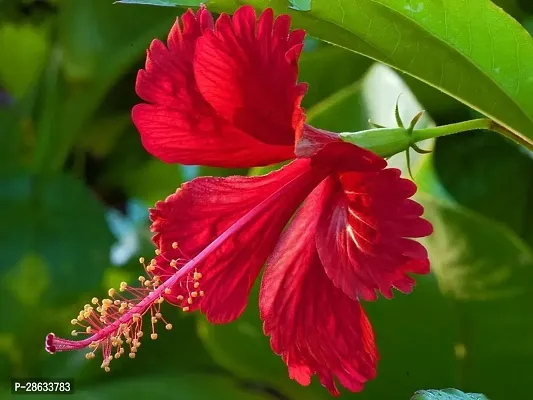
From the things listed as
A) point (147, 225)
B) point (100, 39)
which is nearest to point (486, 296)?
point (147, 225)

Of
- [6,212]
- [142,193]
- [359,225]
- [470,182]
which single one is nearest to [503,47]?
[359,225]

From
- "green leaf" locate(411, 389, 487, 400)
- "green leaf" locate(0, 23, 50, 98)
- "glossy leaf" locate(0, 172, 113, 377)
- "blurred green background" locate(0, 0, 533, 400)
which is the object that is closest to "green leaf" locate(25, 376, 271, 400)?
"blurred green background" locate(0, 0, 533, 400)

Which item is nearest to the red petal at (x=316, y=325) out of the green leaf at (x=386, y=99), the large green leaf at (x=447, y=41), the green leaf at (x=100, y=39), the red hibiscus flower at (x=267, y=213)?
the red hibiscus flower at (x=267, y=213)

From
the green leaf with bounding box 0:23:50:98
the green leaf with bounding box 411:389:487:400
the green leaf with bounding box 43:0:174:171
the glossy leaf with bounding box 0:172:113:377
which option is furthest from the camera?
the green leaf with bounding box 0:23:50:98

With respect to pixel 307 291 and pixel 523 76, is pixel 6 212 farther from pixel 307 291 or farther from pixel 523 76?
pixel 523 76

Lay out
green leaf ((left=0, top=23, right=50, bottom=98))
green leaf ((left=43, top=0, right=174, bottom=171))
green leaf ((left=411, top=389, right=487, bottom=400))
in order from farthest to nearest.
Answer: green leaf ((left=0, top=23, right=50, bottom=98))
green leaf ((left=43, top=0, right=174, bottom=171))
green leaf ((left=411, top=389, right=487, bottom=400))

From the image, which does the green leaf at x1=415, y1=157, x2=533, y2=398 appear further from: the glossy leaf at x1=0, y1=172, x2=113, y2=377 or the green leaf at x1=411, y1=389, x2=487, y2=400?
the glossy leaf at x1=0, y1=172, x2=113, y2=377

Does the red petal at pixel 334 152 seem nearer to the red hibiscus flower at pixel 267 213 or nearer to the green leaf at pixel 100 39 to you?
the red hibiscus flower at pixel 267 213
